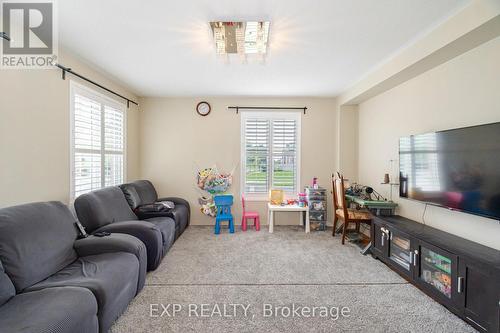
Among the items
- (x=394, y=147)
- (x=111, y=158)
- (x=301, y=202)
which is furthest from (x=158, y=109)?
(x=394, y=147)

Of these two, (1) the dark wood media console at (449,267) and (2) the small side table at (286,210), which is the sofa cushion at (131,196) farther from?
(1) the dark wood media console at (449,267)

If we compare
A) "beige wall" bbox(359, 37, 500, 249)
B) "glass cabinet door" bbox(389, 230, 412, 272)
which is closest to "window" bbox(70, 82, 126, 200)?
"glass cabinet door" bbox(389, 230, 412, 272)

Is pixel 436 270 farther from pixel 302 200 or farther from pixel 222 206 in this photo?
pixel 222 206

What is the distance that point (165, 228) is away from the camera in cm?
306

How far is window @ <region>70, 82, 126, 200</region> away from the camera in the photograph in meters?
2.88

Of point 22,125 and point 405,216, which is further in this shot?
point 405,216

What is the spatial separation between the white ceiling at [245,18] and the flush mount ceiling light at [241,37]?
0.08 meters

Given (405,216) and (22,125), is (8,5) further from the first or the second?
(405,216)

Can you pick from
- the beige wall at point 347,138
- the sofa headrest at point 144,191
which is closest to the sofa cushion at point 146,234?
the sofa headrest at point 144,191

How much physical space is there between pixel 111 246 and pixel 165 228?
3.00 ft

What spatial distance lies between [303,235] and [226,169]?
6.31ft

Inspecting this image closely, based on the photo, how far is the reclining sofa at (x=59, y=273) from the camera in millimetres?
1337

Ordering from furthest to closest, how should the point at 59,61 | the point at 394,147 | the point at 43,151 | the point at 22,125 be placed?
the point at 394,147 → the point at 59,61 → the point at 43,151 → the point at 22,125

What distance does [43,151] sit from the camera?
2404 mm
